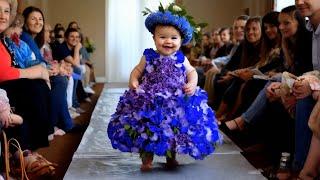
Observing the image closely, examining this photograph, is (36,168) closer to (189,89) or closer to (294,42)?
(189,89)

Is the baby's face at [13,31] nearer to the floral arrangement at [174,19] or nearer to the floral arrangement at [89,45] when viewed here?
the floral arrangement at [174,19]

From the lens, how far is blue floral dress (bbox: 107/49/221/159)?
2.38 meters

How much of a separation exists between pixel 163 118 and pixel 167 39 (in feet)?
1.39

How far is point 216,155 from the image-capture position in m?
2.96

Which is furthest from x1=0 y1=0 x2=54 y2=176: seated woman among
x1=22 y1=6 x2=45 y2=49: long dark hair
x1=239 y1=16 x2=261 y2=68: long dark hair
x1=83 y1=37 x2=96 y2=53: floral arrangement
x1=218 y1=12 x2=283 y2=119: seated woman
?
x1=83 y1=37 x2=96 y2=53: floral arrangement

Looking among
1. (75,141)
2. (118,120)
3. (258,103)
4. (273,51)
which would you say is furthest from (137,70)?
(273,51)

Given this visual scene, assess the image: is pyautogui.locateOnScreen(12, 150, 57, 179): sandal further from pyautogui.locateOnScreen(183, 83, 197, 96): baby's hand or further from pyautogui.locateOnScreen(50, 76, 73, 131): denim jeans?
pyautogui.locateOnScreen(50, 76, 73, 131): denim jeans

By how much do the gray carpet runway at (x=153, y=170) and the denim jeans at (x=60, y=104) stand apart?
0.61 meters

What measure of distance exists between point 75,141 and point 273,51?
174cm

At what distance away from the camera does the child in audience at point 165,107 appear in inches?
94.1

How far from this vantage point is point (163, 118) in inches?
93.9

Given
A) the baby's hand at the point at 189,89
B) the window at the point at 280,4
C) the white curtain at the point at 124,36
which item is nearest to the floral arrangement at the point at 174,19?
the baby's hand at the point at 189,89

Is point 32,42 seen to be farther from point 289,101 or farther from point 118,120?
point 289,101

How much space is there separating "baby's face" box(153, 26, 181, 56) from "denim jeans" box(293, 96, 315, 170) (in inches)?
28.6
